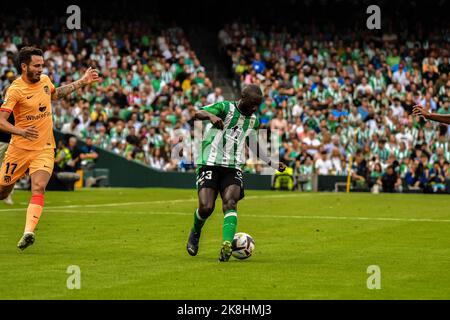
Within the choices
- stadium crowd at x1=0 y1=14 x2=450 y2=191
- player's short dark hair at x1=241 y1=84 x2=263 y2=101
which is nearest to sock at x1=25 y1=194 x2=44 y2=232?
player's short dark hair at x1=241 y1=84 x2=263 y2=101

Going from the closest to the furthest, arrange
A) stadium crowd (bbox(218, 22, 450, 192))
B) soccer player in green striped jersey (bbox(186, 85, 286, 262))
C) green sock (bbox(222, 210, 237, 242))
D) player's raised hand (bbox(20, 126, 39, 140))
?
green sock (bbox(222, 210, 237, 242)), player's raised hand (bbox(20, 126, 39, 140)), soccer player in green striped jersey (bbox(186, 85, 286, 262)), stadium crowd (bbox(218, 22, 450, 192))

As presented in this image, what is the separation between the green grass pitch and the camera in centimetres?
995

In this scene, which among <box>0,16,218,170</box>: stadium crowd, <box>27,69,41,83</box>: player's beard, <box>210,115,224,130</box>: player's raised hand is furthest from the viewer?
<box>0,16,218,170</box>: stadium crowd

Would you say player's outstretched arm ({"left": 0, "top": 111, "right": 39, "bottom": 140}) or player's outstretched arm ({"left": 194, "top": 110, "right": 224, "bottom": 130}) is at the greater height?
player's outstretched arm ({"left": 194, "top": 110, "right": 224, "bottom": 130})

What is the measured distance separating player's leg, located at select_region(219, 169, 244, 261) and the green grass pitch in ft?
0.77

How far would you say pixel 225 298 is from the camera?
30.7 ft

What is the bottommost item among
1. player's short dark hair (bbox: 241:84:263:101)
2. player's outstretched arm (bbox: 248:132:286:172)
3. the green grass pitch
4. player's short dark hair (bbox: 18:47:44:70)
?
the green grass pitch

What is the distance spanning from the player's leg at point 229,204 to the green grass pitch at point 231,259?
0.77 ft

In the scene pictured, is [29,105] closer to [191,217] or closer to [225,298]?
[225,298]

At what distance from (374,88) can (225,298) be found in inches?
1151

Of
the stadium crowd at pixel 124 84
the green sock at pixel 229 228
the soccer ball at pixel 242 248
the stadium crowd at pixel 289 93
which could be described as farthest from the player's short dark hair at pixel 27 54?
the stadium crowd at pixel 124 84

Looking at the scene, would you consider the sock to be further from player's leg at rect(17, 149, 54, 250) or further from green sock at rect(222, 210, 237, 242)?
green sock at rect(222, 210, 237, 242)

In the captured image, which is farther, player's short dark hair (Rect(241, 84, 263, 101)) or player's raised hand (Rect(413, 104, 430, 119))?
player's raised hand (Rect(413, 104, 430, 119))

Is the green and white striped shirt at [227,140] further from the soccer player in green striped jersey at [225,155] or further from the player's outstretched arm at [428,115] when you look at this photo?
the player's outstretched arm at [428,115]
